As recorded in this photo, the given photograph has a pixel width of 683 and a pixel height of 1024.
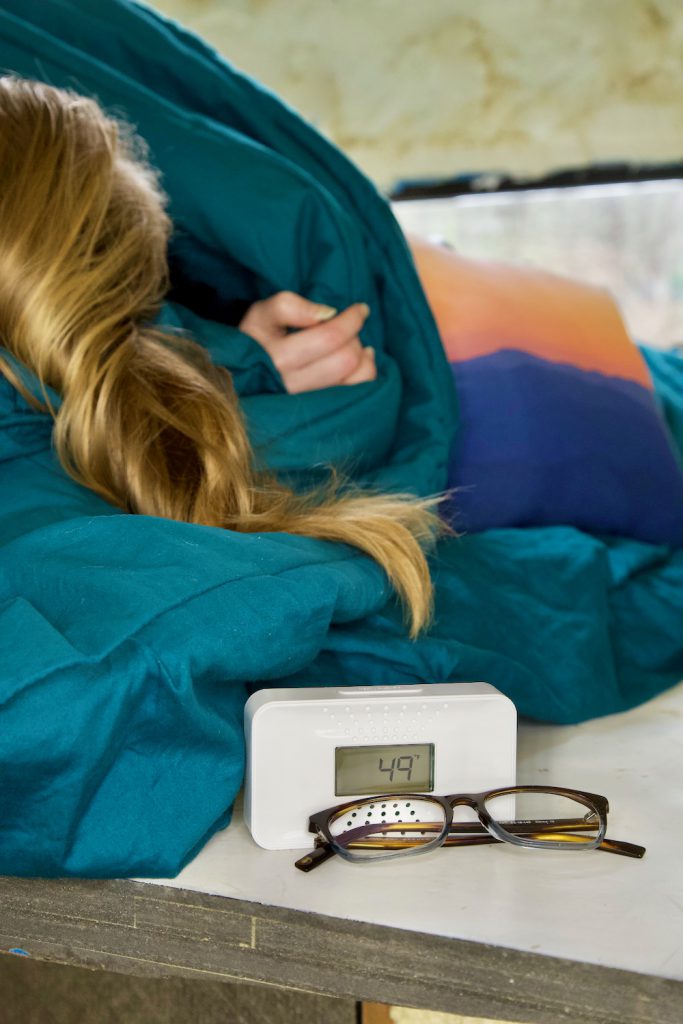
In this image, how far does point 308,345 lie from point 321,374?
0.03 m

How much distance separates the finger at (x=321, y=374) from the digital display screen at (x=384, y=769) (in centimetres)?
41

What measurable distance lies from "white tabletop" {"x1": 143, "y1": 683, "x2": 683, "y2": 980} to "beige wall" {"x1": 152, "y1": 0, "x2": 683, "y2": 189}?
1.71 metres

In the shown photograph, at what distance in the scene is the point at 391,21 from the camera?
2082mm

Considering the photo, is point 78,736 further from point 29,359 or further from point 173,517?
point 29,359

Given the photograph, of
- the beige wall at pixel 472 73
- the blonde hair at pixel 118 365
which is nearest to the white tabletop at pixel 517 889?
the blonde hair at pixel 118 365

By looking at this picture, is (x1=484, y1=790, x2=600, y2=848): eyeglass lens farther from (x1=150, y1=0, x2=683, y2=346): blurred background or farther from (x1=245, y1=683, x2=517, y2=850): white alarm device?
(x1=150, y1=0, x2=683, y2=346): blurred background

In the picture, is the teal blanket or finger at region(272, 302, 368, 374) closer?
the teal blanket

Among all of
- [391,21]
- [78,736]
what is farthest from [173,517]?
[391,21]

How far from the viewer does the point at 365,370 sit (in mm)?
962

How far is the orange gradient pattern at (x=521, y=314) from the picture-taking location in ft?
3.59

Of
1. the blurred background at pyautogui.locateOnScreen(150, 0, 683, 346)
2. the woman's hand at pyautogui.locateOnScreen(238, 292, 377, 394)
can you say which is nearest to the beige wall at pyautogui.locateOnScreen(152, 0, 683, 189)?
the blurred background at pyautogui.locateOnScreen(150, 0, 683, 346)

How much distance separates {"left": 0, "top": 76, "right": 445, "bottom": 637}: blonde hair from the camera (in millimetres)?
739

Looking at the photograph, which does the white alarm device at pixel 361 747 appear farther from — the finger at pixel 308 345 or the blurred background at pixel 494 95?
the blurred background at pixel 494 95

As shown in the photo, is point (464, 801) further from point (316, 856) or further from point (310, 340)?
point (310, 340)
